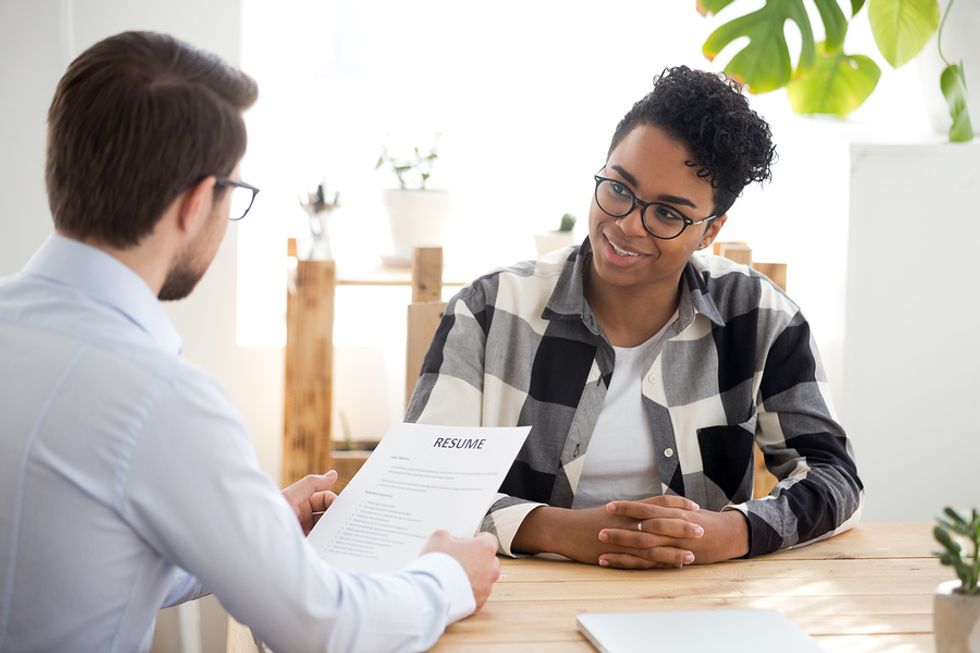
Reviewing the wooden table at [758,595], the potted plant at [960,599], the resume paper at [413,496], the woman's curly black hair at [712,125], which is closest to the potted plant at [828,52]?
the woman's curly black hair at [712,125]

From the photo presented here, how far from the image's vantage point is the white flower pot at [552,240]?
277 cm

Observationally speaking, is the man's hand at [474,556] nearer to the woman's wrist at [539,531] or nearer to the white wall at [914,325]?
the woman's wrist at [539,531]

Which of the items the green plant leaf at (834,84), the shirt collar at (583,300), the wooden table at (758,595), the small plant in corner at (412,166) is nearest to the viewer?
the wooden table at (758,595)

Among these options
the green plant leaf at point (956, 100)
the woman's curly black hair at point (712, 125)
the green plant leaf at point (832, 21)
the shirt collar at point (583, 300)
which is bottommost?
the shirt collar at point (583, 300)

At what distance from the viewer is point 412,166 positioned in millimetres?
2918

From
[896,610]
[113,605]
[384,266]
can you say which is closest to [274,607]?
[113,605]

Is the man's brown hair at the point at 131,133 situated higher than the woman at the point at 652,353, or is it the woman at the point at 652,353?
the man's brown hair at the point at 131,133

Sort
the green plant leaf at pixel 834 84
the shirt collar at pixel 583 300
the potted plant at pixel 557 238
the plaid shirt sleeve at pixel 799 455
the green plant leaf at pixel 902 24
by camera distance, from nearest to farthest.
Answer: the plaid shirt sleeve at pixel 799 455 → the shirt collar at pixel 583 300 → the green plant leaf at pixel 902 24 → the green plant leaf at pixel 834 84 → the potted plant at pixel 557 238

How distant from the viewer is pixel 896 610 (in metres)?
1.30

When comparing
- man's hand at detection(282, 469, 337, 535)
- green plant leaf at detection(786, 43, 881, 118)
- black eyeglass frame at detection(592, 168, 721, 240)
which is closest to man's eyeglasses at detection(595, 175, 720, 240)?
black eyeglass frame at detection(592, 168, 721, 240)

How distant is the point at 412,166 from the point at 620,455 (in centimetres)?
137

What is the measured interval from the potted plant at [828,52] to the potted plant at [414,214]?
30.6 inches

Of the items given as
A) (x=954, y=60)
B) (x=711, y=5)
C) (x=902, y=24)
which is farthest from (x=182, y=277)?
(x=954, y=60)

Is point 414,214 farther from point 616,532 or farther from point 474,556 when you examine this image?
point 474,556
